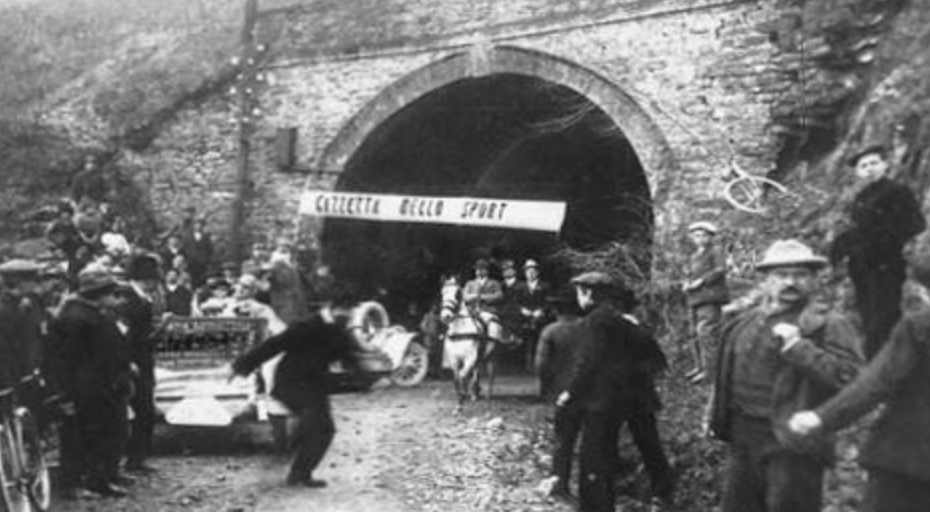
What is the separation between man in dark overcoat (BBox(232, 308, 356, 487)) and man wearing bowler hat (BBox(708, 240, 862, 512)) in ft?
10.7

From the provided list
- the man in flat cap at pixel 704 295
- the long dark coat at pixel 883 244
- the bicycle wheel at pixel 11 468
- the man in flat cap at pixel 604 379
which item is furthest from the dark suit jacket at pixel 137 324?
the long dark coat at pixel 883 244

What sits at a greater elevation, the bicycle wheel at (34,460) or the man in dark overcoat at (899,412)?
the man in dark overcoat at (899,412)

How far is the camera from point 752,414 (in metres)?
5.47

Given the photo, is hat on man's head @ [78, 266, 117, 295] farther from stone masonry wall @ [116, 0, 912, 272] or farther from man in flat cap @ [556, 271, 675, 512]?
stone masonry wall @ [116, 0, 912, 272]

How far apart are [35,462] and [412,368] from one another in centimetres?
767

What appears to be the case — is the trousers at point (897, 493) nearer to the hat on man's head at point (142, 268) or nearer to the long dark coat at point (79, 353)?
the long dark coat at point (79, 353)

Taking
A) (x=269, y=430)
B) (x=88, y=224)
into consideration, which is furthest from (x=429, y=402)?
(x=88, y=224)

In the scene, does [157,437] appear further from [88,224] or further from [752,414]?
[752,414]

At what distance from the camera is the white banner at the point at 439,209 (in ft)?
47.2

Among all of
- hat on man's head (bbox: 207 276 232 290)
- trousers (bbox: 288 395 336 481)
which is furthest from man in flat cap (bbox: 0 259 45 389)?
hat on man's head (bbox: 207 276 232 290)

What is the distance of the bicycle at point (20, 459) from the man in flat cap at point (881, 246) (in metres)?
4.92

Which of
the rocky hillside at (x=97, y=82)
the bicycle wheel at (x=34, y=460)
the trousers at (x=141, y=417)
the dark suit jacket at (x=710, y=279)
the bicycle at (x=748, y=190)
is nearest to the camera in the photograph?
the bicycle wheel at (x=34, y=460)

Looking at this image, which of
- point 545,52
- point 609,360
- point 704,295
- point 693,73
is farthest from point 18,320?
point 545,52

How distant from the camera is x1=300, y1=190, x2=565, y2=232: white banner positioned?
47.2 feet
